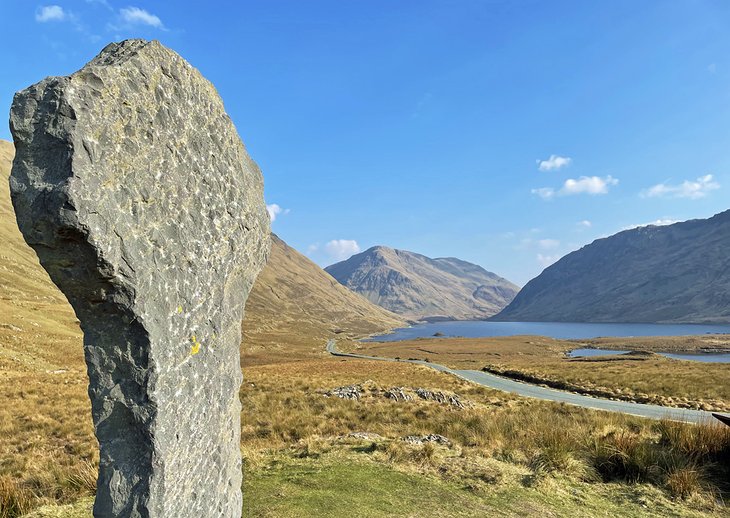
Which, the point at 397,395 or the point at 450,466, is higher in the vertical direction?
the point at 450,466

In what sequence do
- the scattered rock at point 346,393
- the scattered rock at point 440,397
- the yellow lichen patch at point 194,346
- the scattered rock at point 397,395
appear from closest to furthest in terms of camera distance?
the yellow lichen patch at point 194,346
the scattered rock at point 346,393
the scattered rock at point 397,395
the scattered rock at point 440,397

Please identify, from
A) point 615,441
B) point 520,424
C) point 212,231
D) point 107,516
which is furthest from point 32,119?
point 520,424

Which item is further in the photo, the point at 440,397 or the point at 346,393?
the point at 440,397

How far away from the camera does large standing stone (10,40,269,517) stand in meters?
3.45

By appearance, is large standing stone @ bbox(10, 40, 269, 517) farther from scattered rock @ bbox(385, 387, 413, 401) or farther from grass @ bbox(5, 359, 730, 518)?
scattered rock @ bbox(385, 387, 413, 401)

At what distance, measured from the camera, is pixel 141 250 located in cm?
382

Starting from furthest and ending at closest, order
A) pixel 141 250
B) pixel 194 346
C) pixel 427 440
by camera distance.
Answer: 1. pixel 427 440
2. pixel 194 346
3. pixel 141 250

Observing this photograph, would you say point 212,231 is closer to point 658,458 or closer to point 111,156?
point 111,156

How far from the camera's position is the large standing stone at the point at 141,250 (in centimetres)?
345

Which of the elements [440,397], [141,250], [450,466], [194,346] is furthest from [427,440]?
[440,397]

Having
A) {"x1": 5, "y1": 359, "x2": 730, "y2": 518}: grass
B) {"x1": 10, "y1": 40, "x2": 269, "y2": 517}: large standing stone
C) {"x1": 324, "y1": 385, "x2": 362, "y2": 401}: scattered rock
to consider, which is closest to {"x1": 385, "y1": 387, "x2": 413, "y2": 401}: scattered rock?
{"x1": 324, "y1": 385, "x2": 362, "y2": 401}: scattered rock

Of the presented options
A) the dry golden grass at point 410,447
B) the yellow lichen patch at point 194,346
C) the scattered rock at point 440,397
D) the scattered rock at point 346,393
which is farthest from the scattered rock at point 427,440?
the scattered rock at point 440,397

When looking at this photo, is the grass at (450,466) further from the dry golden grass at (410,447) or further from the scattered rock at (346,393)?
the scattered rock at (346,393)

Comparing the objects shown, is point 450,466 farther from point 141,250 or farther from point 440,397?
point 440,397
